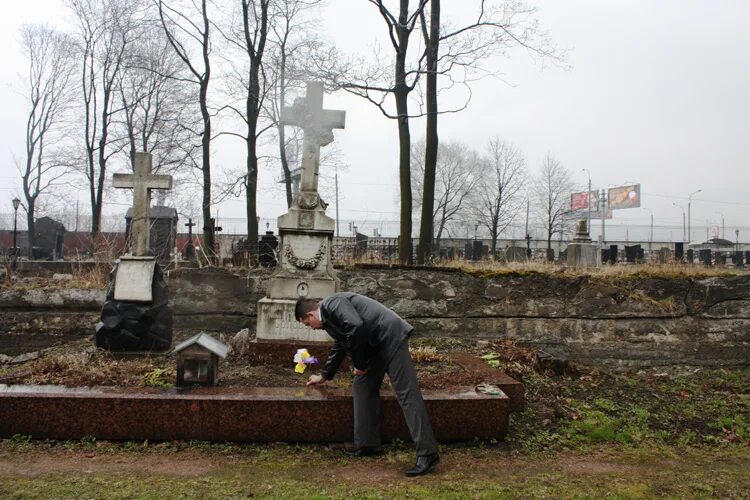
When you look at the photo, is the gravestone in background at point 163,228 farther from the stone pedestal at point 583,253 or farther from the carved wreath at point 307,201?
the stone pedestal at point 583,253

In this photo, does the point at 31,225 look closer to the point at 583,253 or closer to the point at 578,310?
the point at 583,253

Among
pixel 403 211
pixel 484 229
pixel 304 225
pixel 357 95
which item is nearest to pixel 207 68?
pixel 357 95

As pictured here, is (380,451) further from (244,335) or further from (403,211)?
(403,211)

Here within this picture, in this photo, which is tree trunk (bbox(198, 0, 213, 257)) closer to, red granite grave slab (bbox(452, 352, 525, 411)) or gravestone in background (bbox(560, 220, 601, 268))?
gravestone in background (bbox(560, 220, 601, 268))

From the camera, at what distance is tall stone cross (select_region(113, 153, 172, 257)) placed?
22.3 feet

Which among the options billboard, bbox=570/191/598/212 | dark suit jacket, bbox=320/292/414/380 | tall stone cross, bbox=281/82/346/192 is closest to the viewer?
dark suit jacket, bbox=320/292/414/380

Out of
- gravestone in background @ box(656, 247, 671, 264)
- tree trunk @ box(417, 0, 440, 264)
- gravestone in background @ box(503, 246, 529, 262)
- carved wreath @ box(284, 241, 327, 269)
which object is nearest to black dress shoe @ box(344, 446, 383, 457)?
carved wreath @ box(284, 241, 327, 269)

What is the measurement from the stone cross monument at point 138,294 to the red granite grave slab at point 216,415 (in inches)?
79.3

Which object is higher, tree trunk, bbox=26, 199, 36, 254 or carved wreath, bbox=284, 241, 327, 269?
tree trunk, bbox=26, 199, 36, 254

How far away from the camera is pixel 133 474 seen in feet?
12.0

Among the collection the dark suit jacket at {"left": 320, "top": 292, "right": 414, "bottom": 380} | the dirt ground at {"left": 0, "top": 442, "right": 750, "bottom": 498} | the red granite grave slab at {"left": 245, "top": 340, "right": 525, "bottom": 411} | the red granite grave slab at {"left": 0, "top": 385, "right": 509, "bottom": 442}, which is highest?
the dark suit jacket at {"left": 320, "top": 292, "right": 414, "bottom": 380}

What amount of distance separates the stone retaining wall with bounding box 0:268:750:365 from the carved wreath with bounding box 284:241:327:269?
196cm

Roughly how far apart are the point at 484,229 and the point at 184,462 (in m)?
42.7

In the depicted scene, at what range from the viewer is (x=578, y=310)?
839 centimetres
